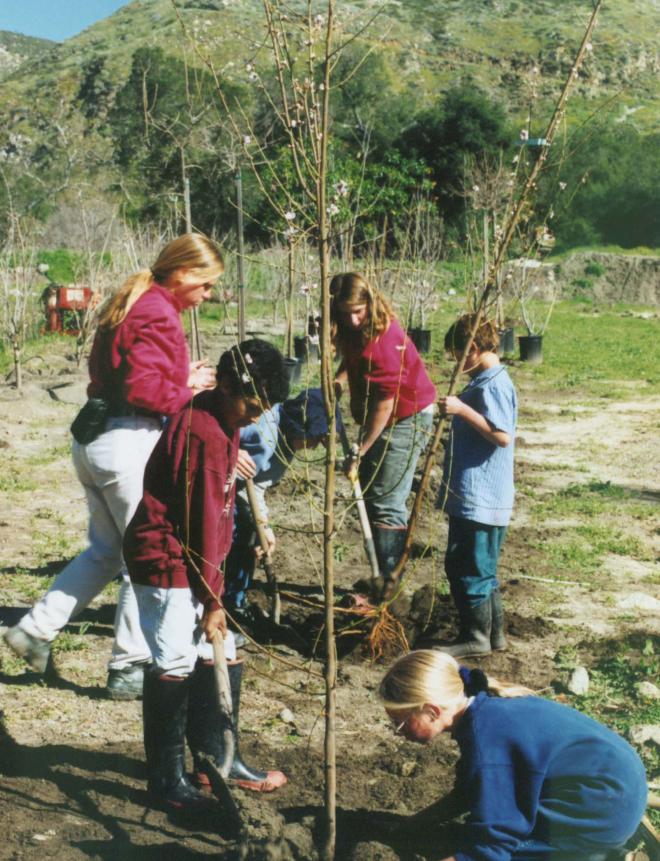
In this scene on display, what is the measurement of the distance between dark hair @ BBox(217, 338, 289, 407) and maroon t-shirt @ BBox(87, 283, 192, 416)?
786 millimetres

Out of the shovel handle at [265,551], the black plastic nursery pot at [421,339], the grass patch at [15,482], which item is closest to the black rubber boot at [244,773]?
the shovel handle at [265,551]

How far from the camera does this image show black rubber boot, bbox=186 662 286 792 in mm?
3287

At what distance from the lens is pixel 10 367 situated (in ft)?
43.5

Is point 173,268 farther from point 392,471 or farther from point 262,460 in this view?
point 392,471

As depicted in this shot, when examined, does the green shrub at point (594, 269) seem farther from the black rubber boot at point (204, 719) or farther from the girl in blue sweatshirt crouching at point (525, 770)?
the girl in blue sweatshirt crouching at point (525, 770)

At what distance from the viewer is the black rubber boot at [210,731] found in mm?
3287

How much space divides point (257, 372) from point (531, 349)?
509 inches

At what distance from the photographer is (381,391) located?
4766 millimetres

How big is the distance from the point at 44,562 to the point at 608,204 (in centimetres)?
3557

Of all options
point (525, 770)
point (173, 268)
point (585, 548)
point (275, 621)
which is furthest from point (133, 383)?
point (585, 548)

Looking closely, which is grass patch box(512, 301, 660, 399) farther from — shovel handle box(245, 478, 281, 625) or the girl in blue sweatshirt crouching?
the girl in blue sweatshirt crouching

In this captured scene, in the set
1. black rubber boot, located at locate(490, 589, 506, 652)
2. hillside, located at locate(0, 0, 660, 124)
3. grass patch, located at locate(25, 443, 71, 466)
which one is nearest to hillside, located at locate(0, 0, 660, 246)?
hillside, located at locate(0, 0, 660, 124)

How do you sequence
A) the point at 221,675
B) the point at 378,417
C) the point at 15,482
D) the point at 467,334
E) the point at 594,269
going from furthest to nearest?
the point at 594,269, the point at 15,482, the point at 378,417, the point at 467,334, the point at 221,675

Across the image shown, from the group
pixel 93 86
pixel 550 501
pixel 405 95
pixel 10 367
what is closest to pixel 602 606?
pixel 550 501
